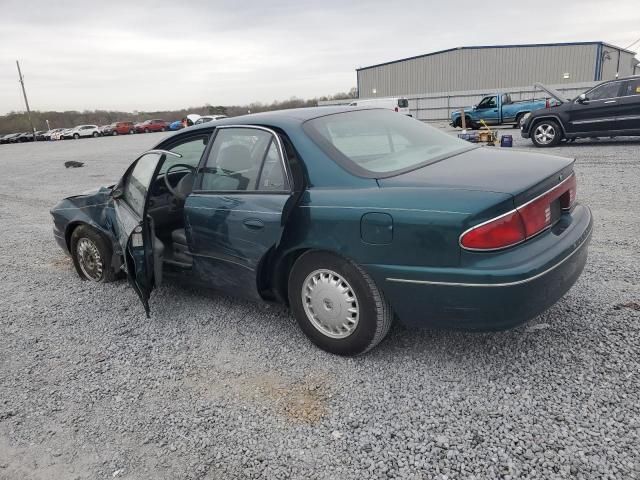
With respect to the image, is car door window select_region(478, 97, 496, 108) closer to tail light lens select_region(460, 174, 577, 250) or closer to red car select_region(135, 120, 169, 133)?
tail light lens select_region(460, 174, 577, 250)

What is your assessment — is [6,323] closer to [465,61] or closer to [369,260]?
[369,260]

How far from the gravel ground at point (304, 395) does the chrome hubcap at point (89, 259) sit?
49 cm

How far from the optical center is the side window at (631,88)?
1088 cm

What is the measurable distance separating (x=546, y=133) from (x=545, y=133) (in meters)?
0.02

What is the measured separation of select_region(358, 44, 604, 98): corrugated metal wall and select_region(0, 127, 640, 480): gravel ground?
126 ft

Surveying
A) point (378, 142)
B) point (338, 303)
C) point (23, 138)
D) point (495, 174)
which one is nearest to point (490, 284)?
point (495, 174)

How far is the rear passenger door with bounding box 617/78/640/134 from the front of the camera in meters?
10.9

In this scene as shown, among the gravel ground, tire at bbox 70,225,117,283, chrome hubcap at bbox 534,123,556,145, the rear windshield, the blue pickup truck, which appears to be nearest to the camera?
the gravel ground

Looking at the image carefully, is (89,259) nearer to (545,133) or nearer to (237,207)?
(237,207)

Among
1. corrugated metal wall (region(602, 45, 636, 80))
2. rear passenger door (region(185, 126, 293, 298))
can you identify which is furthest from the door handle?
corrugated metal wall (region(602, 45, 636, 80))

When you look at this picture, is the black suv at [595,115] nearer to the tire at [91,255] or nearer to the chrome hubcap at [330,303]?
the chrome hubcap at [330,303]

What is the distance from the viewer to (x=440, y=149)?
3393mm

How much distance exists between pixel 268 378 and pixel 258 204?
3.57ft

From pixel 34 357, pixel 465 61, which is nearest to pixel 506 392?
pixel 34 357
